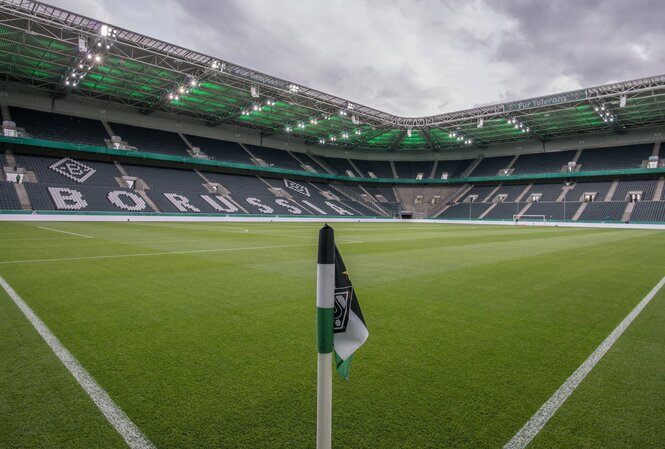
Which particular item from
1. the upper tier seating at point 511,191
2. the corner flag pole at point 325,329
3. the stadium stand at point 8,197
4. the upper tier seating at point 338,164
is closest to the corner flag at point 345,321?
the corner flag pole at point 325,329

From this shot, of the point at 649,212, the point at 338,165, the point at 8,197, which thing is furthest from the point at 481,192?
the point at 8,197

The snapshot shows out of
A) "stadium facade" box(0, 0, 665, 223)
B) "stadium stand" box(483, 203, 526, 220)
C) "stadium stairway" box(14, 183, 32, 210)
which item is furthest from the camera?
"stadium stand" box(483, 203, 526, 220)

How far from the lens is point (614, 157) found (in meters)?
53.5

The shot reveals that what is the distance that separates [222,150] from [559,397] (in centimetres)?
5591

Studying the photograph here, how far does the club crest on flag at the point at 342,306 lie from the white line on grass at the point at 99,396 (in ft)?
4.42

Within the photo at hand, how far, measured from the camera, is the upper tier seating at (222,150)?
173ft

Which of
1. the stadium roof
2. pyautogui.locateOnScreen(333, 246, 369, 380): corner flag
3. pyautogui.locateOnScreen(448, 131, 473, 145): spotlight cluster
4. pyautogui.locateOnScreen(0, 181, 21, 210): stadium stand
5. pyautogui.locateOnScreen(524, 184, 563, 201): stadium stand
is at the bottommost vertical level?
pyautogui.locateOnScreen(333, 246, 369, 380): corner flag

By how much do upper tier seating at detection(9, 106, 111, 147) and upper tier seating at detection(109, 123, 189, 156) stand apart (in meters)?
2.14

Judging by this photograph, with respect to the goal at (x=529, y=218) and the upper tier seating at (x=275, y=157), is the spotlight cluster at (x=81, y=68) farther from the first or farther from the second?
the goal at (x=529, y=218)

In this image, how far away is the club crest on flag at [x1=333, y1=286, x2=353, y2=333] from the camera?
6.26 ft

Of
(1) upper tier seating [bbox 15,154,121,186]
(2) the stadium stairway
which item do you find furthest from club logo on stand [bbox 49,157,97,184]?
(2) the stadium stairway

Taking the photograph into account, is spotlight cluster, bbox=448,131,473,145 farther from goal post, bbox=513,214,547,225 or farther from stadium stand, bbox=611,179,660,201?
stadium stand, bbox=611,179,660,201

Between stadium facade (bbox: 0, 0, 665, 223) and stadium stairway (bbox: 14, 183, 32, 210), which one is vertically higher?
stadium facade (bbox: 0, 0, 665, 223)

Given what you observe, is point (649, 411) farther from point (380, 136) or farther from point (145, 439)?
point (380, 136)
